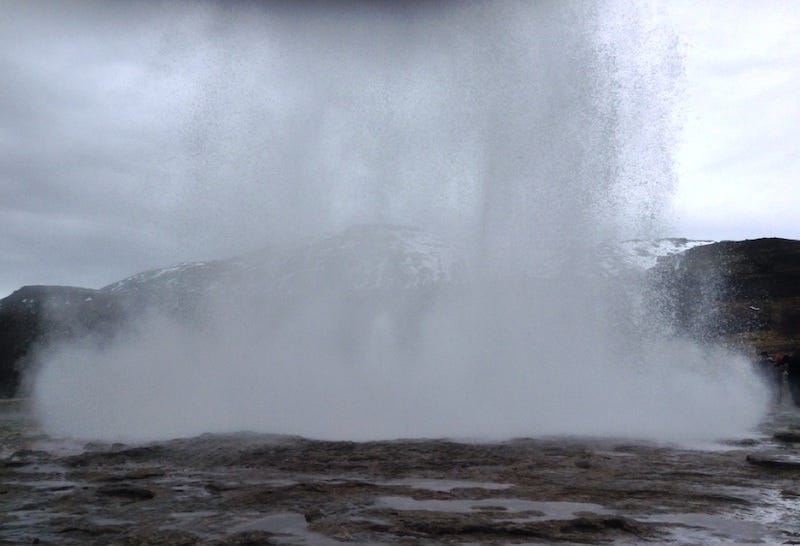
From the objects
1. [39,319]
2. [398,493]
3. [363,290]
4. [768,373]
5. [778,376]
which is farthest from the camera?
[39,319]

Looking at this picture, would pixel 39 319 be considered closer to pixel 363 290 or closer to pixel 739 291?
pixel 363 290

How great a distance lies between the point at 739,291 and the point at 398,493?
7713 cm

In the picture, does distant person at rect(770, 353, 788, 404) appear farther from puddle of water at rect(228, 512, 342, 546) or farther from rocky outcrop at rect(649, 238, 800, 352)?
rocky outcrop at rect(649, 238, 800, 352)

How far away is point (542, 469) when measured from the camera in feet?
27.1

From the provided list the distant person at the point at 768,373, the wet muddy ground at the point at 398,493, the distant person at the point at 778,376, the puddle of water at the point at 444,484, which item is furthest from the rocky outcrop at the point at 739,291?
the puddle of water at the point at 444,484

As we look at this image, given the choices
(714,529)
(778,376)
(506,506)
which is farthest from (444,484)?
(778,376)

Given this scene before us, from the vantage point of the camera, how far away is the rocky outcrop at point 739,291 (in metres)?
58.8

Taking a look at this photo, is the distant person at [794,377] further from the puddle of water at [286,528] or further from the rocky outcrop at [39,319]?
the rocky outcrop at [39,319]

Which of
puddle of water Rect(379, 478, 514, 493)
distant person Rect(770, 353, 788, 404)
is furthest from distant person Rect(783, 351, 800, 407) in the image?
puddle of water Rect(379, 478, 514, 493)

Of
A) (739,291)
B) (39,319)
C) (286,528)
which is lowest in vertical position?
(286,528)

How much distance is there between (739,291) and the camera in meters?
75.4

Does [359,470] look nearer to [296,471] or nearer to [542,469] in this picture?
[296,471]

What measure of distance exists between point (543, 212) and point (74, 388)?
12.3 meters

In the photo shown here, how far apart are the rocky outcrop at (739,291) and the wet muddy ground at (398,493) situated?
154 feet
